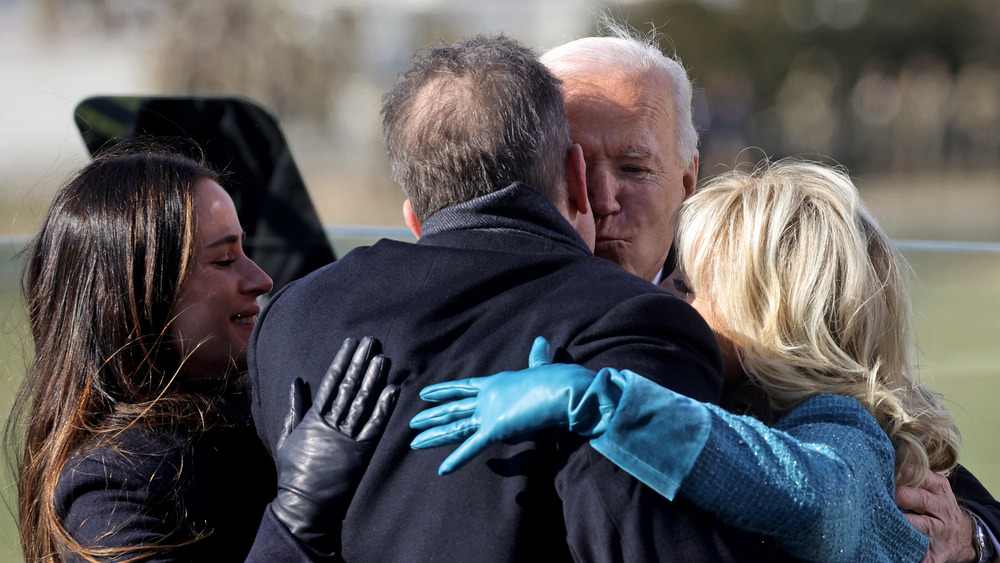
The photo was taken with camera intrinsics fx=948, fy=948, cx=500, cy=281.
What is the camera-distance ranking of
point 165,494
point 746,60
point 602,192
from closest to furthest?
point 165,494 < point 602,192 < point 746,60

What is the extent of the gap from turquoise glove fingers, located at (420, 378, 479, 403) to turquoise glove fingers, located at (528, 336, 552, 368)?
0.08 m

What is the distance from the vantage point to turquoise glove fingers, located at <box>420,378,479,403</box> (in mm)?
1287

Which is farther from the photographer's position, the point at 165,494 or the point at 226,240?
the point at 226,240

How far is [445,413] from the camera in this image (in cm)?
129

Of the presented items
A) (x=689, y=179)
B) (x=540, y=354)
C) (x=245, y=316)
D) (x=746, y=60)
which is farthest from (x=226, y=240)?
(x=746, y=60)

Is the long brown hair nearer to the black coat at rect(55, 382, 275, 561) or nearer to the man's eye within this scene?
the black coat at rect(55, 382, 275, 561)

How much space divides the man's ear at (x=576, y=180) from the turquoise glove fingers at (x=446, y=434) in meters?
0.48

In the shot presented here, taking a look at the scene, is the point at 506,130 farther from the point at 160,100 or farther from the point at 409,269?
the point at 160,100

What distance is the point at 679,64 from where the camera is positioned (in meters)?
2.53

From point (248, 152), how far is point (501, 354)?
4.25 m

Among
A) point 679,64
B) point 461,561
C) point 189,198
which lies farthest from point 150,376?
point 679,64

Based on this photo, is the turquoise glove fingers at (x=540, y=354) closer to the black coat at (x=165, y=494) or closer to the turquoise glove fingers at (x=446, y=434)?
the turquoise glove fingers at (x=446, y=434)

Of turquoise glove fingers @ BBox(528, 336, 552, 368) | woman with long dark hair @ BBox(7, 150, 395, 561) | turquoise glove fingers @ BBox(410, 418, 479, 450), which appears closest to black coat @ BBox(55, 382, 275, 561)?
woman with long dark hair @ BBox(7, 150, 395, 561)

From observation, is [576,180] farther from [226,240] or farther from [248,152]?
[248,152]
